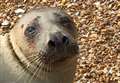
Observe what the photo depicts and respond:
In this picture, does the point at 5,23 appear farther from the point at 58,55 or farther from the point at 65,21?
the point at 58,55

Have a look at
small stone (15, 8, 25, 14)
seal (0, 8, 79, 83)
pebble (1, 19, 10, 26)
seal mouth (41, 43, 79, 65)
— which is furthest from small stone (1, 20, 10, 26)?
seal mouth (41, 43, 79, 65)

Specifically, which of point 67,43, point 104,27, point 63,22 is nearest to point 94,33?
point 104,27

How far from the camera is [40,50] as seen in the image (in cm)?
314

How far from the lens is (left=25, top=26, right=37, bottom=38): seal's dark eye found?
133 inches

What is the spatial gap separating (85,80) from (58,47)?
1.59m

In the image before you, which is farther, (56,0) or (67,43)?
(56,0)

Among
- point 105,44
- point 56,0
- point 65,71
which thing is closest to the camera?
point 65,71

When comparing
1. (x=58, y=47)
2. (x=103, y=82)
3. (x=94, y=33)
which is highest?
(x=58, y=47)

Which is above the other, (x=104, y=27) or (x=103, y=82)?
(x=104, y=27)

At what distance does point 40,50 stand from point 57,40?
0.18 meters

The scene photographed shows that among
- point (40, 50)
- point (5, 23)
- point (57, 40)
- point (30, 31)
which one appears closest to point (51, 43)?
point (57, 40)

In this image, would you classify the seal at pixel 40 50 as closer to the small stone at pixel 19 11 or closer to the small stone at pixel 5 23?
the small stone at pixel 5 23

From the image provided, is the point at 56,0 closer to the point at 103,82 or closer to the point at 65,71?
the point at 103,82

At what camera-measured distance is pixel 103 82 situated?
450cm
